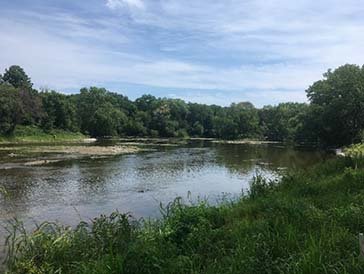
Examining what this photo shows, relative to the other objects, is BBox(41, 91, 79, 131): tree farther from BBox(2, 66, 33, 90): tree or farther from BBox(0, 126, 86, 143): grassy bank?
BBox(2, 66, 33, 90): tree

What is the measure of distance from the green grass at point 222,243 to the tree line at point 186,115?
4970 cm

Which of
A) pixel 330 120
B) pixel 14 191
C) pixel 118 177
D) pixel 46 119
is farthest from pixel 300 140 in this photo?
pixel 14 191

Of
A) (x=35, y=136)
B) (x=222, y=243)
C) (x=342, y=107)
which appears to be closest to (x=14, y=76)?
(x=35, y=136)

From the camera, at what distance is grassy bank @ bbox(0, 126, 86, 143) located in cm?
7125

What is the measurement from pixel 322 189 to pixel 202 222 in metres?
4.21

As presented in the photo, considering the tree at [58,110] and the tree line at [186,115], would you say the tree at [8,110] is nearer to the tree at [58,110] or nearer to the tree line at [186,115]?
the tree line at [186,115]

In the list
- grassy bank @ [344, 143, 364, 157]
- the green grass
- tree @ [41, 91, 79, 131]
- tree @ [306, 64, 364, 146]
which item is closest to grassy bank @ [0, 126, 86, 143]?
tree @ [41, 91, 79, 131]

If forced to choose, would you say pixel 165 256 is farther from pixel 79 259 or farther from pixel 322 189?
pixel 322 189

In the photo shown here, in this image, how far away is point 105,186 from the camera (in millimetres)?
25031

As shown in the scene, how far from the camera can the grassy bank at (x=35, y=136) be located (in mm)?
71250

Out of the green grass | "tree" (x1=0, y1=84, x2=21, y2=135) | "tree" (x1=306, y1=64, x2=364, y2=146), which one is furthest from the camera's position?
"tree" (x1=0, y1=84, x2=21, y2=135)

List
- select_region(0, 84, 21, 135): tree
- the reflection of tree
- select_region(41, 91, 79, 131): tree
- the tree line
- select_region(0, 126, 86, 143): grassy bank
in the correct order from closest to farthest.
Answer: the reflection of tree
the tree line
select_region(0, 84, 21, 135): tree
select_region(0, 126, 86, 143): grassy bank
select_region(41, 91, 79, 131): tree

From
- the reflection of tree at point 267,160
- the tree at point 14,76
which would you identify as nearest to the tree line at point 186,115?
the tree at point 14,76

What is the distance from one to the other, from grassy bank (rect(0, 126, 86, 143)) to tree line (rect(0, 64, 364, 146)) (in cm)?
128
